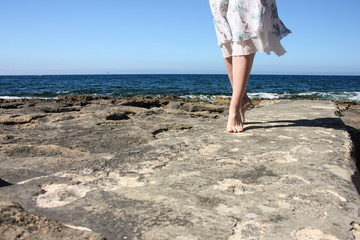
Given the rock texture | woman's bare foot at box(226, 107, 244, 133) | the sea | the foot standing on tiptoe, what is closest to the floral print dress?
the foot standing on tiptoe

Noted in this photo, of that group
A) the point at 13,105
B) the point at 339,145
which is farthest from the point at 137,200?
the point at 13,105

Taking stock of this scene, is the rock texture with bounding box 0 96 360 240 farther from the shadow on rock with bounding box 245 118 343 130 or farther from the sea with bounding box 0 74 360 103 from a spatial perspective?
the sea with bounding box 0 74 360 103

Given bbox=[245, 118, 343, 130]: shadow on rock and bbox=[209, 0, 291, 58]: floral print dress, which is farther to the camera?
bbox=[245, 118, 343, 130]: shadow on rock

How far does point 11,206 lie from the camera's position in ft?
3.08

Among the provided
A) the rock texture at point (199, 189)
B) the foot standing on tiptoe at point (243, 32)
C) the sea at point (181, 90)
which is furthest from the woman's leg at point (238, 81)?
the sea at point (181, 90)

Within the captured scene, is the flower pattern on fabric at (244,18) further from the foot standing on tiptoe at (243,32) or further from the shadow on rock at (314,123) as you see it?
the shadow on rock at (314,123)

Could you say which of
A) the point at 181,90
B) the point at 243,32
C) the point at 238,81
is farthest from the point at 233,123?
the point at 181,90

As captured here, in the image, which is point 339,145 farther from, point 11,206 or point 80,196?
point 11,206

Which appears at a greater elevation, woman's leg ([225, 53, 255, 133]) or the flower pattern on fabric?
the flower pattern on fabric

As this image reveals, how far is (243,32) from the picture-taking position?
6.64 feet

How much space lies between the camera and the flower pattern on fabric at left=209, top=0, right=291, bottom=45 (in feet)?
6.53

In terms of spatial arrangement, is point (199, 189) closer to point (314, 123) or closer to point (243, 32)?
point (243, 32)

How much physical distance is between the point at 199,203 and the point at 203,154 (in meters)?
0.62

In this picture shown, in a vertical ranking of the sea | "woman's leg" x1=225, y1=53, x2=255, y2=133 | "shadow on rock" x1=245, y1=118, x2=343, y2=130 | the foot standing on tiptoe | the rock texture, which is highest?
the foot standing on tiptoe
